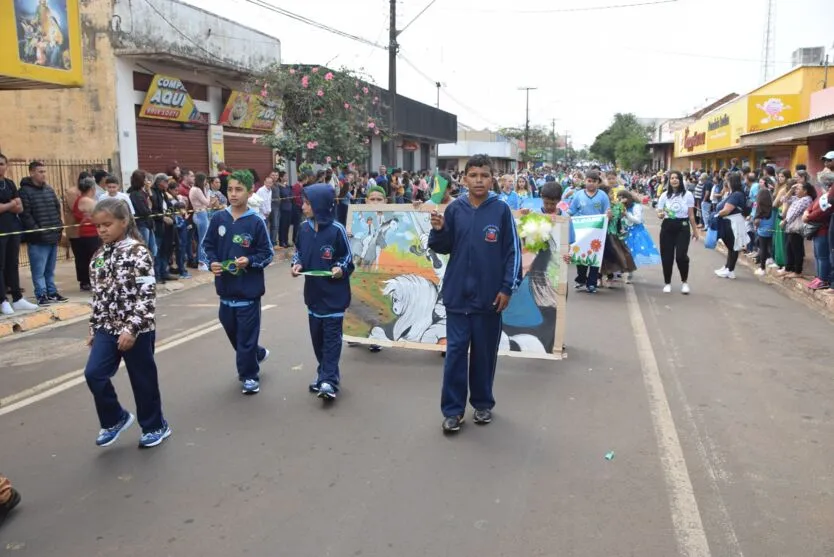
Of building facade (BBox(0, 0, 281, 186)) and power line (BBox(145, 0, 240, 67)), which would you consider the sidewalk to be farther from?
power line (BBox(145, 0, 240, 67))

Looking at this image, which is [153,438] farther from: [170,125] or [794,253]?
[170,125]

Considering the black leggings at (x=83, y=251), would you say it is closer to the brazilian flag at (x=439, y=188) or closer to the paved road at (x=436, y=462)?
the paved road at (x=436, y=462)

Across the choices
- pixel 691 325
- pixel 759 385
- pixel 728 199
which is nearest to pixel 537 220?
pixel 759 385

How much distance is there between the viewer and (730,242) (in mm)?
12836

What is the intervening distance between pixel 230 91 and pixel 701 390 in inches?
729

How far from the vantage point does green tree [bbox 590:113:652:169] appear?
230ft

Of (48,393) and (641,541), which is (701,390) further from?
(48,393)

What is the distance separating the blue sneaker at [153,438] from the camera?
476 cm

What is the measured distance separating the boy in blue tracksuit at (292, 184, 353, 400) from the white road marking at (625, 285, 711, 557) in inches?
100

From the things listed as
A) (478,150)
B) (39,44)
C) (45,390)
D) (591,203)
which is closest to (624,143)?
(478,150)

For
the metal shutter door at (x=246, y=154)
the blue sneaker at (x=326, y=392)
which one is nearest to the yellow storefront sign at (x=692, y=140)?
the metal shutter door at (x=246, y=154)

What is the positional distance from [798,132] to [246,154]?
16.1m

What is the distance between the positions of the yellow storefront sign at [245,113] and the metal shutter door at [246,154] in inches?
18.2

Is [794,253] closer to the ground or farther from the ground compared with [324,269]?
closer to the ground
